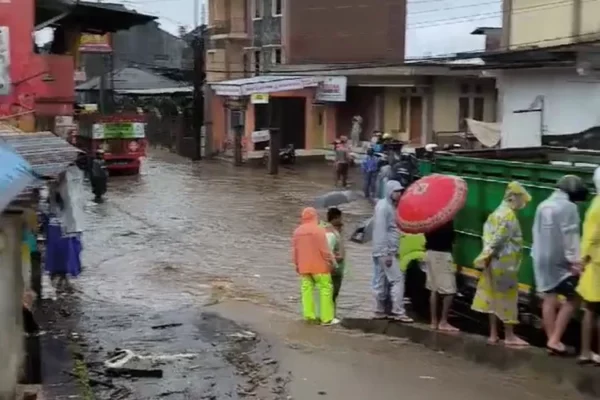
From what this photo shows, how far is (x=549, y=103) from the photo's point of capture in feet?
79.4

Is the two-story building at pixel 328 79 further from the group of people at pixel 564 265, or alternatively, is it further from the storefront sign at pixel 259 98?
the group of people at pixel 564 265

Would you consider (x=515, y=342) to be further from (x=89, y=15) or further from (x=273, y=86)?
(x=273, y=86)

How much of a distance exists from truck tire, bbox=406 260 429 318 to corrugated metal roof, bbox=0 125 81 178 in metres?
4.86

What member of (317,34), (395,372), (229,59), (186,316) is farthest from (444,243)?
(229,59)

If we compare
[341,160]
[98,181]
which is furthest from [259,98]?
[98,181]

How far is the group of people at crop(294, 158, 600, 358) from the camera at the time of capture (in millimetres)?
9117

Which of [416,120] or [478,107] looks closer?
[478,107]

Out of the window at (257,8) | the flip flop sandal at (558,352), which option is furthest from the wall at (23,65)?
the window at (257,8)

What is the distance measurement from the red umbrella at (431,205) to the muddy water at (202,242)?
245cm

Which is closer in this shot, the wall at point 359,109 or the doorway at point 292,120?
the wall at point 359,109

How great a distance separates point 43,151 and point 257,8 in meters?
40.3

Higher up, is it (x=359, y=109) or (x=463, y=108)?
(x=463, y=108)

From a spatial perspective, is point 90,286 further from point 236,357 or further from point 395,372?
point 395,372

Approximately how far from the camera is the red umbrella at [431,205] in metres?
10.5
